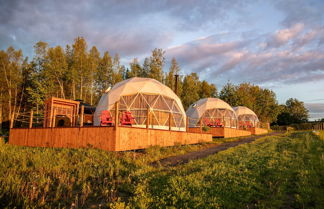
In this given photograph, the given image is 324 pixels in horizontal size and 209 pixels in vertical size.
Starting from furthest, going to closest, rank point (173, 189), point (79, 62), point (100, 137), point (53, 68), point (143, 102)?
1. point (79, 62)
2. point (53, 68)
3. point (143, 102)
4. point (100, 137)
5. point (173, 189)

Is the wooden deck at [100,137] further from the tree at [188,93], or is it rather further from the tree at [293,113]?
the tree at [293,113]

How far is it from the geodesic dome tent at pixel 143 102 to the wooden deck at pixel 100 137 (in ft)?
10.4

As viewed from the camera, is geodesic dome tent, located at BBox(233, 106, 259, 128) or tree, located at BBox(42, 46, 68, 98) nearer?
tree, located at BBox(42, 46, 68, 98)

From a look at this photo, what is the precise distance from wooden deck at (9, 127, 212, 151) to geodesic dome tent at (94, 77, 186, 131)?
316 cm

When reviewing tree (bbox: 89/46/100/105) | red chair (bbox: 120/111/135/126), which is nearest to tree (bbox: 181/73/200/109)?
tree (bbox: 89/46/100/105)

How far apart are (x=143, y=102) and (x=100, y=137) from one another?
705 centimetres

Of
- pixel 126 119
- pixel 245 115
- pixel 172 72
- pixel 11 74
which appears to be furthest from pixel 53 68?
pixel 245 115

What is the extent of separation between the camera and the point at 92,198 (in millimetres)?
3928

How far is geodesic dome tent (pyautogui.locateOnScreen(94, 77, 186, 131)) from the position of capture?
1491 centimetres

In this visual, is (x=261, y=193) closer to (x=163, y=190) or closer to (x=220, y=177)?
(x=220, y=177)

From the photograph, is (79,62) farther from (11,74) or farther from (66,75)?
(11,74)

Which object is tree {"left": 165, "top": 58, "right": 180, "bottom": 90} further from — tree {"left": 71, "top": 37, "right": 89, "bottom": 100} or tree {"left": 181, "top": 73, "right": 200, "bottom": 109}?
tree {"left": 71, "top": 37, "right": 89, "bottom": 100}

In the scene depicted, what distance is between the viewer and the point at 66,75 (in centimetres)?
3114

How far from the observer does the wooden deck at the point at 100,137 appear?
8.17 m
